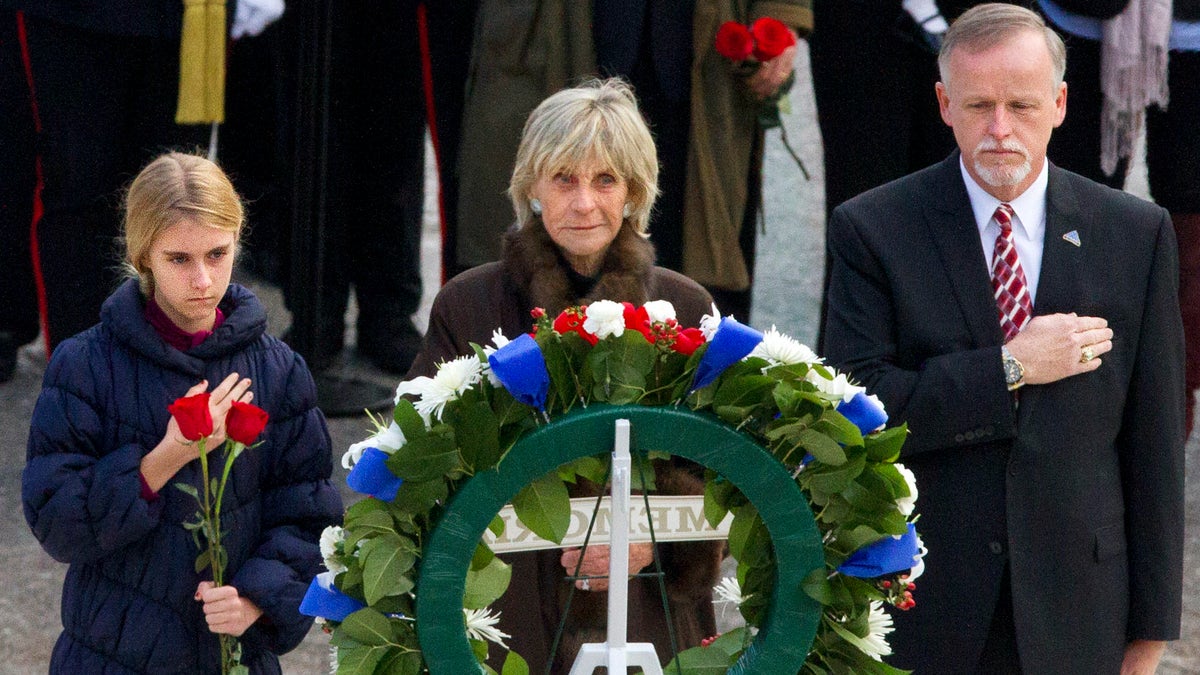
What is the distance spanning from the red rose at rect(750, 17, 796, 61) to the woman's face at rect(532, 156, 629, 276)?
1936 mm

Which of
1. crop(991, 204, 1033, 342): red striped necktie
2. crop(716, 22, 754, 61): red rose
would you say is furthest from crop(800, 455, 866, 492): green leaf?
crop(716, 22, 754, 61): red rose

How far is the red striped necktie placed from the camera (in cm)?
324

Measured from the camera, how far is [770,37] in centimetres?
539

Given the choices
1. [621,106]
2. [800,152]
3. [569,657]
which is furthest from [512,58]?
[800,152]

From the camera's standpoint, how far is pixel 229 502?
3.28 m

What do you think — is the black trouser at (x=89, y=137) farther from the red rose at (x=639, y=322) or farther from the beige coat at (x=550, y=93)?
the red rose at (x=639, y=322)

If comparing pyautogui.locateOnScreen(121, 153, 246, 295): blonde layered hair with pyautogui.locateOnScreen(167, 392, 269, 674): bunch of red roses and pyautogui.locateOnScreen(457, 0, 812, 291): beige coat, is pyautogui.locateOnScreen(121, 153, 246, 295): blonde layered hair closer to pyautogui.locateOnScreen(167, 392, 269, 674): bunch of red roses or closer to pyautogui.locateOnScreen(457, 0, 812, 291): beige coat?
pyautogui.locateOnScreen(167, 392, 269, 674): bunch of red roses

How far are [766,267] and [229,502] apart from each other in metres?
4.66

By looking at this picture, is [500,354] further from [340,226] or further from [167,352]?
[340,226]

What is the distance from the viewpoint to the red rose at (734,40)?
5.36 metres

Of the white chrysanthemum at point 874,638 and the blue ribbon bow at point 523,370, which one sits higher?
the blue ribbon bow at point 523,370

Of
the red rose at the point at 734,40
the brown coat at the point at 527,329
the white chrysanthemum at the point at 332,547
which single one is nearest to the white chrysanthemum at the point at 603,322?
the white chrysanthemum at the point at 332,547

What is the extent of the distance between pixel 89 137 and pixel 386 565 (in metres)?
3.56

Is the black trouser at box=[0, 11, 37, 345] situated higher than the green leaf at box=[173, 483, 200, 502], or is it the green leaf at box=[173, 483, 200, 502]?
the black trouser at box=[0, 11, 37, 345]
